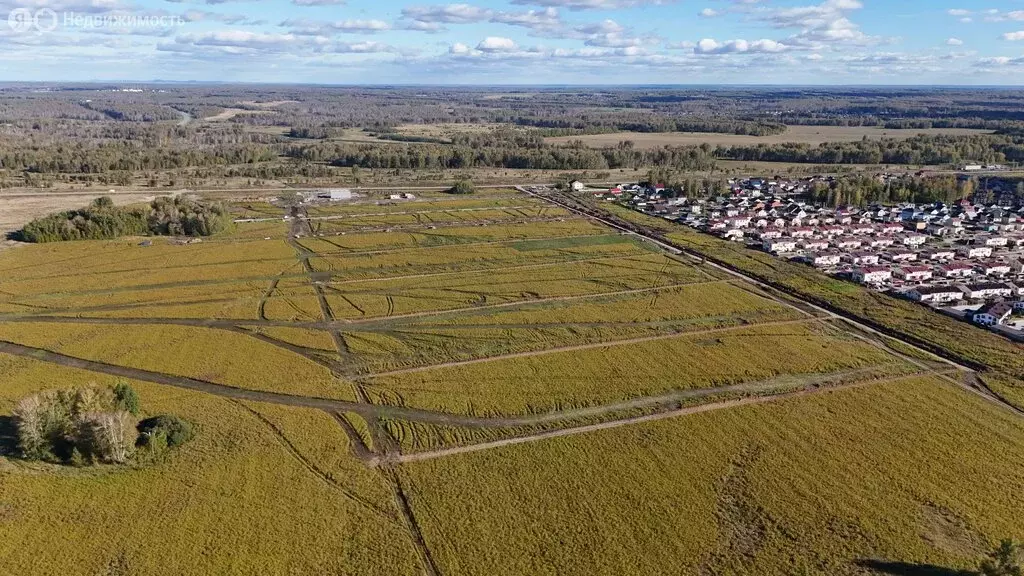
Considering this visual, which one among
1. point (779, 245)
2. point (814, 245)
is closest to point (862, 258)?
point (814, 245)

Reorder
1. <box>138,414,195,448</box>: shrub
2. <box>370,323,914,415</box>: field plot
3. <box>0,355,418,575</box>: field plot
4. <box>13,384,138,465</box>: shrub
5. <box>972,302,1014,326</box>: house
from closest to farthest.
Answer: <box>0,355,418,575</box>: field plot, <box>13,384,138,465</box>: shrub, <box>138,414,195,448</box>: shrub, <box>370,323,914,415</box>: field plot, <box>972,302,1014,326</box>: house

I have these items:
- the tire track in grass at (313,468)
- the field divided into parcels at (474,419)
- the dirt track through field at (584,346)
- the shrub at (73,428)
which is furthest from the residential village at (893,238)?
the shrub at (73,428)

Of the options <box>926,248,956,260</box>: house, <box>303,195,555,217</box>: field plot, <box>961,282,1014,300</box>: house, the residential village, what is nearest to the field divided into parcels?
the residential village

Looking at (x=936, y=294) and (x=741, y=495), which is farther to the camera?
(x=936, y=294)

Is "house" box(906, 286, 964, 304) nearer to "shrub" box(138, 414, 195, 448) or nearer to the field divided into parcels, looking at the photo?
the field divided into parcels

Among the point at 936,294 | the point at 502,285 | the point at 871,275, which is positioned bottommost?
the point at 502,285

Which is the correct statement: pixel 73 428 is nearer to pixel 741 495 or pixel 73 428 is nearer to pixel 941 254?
pixel 741 495

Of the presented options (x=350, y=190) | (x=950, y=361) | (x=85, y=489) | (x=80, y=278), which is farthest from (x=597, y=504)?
(x=350, y=190)
